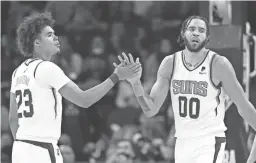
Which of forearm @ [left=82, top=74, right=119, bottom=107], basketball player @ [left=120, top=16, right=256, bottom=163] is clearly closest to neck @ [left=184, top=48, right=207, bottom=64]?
basketball player @ [left=120, top=16, right=256, bottom=163]

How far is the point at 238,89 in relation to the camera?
5.65 m

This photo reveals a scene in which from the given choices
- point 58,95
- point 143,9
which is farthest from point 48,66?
point 143,9

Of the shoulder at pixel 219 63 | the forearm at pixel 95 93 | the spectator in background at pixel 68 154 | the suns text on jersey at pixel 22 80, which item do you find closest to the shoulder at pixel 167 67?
the shoulder at pixel 219 63

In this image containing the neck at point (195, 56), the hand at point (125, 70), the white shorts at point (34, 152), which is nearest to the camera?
the white shorts at point (34, 152)

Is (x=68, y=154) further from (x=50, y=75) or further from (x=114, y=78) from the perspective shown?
(x=50, y=75)

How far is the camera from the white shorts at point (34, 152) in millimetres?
5117

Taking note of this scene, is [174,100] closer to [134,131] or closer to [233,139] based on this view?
[233,139]

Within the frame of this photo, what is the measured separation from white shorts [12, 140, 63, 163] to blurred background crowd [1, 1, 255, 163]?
473cm

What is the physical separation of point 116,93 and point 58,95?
5.91m

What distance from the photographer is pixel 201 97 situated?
5688mm

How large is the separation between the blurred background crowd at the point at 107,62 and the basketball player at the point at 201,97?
4004 mm

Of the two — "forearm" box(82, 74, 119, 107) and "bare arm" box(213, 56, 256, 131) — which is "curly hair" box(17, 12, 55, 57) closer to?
"forearm" box(82, 74, 119, 107)

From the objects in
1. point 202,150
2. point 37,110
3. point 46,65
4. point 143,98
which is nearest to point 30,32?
point 46,65

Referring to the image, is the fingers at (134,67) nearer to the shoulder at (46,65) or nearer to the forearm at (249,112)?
the shoulder at (46,65)
